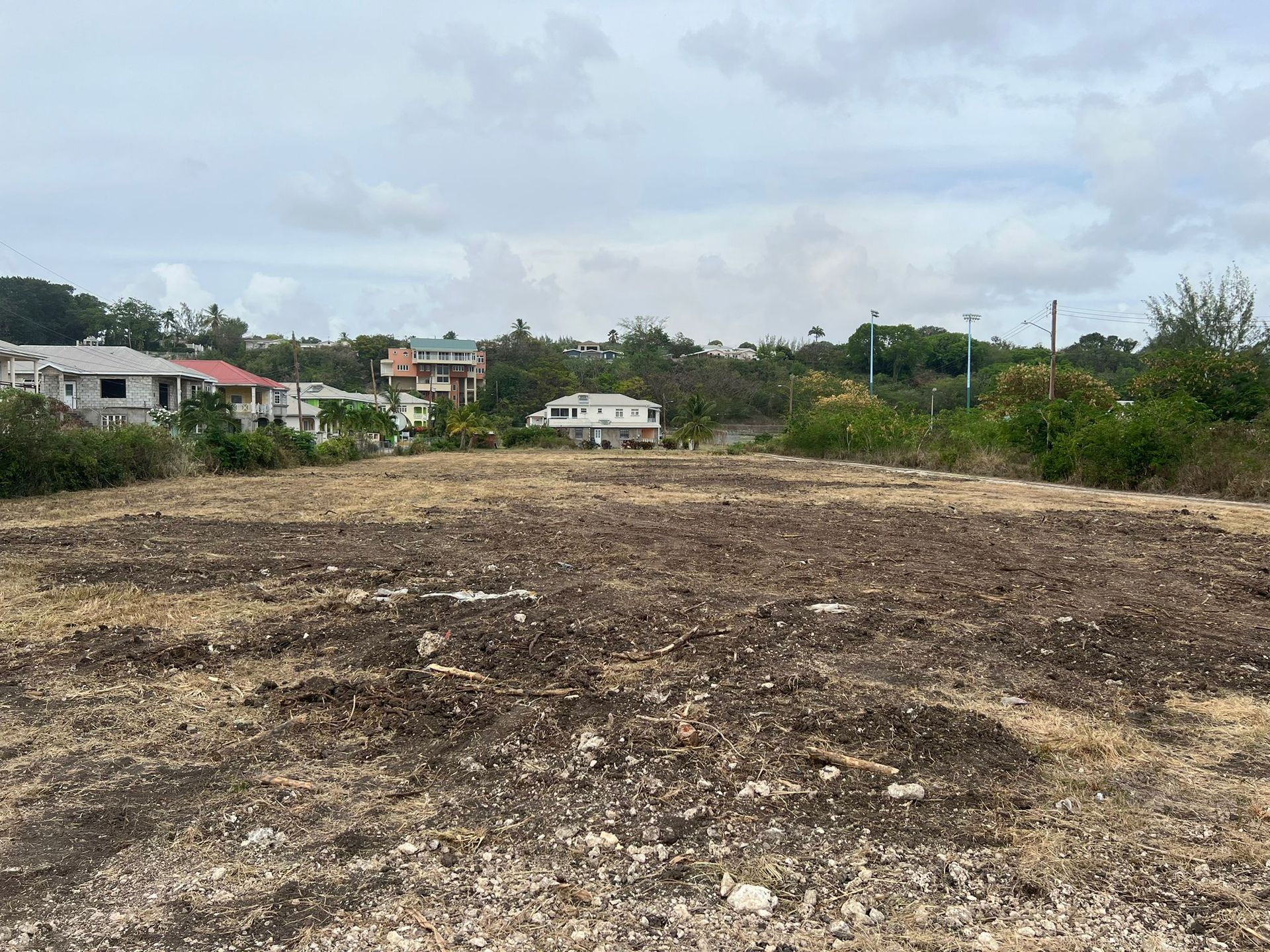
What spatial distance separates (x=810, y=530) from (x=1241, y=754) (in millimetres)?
7990

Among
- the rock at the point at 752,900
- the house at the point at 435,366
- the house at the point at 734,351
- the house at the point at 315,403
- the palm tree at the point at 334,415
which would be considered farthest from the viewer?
the house at the point at 734,351

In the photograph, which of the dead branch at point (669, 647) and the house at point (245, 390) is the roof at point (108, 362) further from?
the dead branch at point (669, 647)

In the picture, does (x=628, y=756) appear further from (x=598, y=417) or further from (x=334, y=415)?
(x=598, y=417)

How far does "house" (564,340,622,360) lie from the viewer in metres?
98.4

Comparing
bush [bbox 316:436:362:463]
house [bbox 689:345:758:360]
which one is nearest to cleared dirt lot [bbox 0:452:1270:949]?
bush [bbox 316:436:362:463]

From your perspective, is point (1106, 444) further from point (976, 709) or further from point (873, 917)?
point (873, 917)

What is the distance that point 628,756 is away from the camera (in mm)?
3650

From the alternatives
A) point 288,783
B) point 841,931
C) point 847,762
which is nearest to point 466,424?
point 288,783

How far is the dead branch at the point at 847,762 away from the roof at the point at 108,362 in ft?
132

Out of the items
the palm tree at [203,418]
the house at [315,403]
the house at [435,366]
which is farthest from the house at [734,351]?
the palm tree at [203,418]

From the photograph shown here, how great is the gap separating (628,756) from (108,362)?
43297 millimetres

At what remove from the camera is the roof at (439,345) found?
8462 cm

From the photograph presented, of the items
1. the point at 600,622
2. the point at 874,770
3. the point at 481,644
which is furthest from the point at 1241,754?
the point at 481,644

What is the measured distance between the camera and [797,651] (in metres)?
5.22
